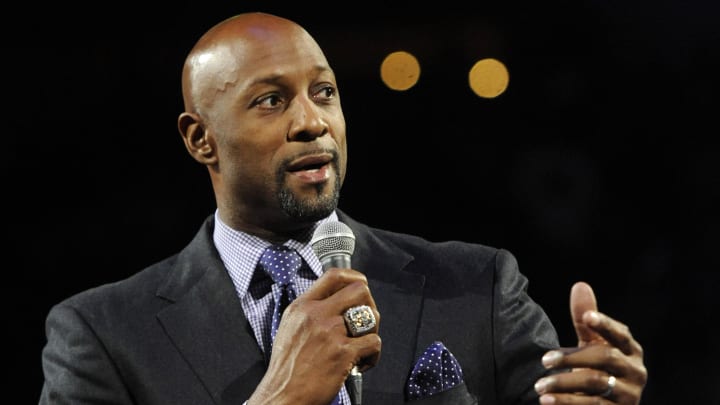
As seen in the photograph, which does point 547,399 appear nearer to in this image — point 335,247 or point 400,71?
point 335,247

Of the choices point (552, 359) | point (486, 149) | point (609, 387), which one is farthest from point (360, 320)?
point (486, 149)

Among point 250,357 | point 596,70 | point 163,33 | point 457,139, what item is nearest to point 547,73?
point 596,70

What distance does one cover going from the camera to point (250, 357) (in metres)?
1.87

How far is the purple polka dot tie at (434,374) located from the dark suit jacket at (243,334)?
2cm

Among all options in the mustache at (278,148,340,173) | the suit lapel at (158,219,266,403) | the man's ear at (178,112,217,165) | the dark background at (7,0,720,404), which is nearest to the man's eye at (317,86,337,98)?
the mustache at (278,148,340,173)

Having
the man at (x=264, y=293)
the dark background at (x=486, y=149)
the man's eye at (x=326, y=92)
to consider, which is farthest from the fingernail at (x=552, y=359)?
the dark background at (x=486, y=149)

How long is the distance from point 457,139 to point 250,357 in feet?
5.49

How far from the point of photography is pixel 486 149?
11.0ft

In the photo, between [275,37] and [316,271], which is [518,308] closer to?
[316,271]

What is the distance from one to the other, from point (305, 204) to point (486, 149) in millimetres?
1581

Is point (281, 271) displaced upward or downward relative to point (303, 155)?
downward

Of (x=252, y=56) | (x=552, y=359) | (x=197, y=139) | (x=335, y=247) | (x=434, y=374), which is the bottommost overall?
(x=434, y=374)

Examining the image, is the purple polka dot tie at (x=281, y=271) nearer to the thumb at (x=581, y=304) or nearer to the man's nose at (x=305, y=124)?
the man's nose at (x=305, y=124)

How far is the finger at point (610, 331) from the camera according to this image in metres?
1.53
